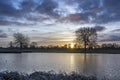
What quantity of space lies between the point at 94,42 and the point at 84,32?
489cm

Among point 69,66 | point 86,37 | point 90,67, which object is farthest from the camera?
point 86,37

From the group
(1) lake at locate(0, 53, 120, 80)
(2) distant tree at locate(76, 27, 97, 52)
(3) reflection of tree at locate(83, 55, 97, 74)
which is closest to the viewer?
(1) lake at locate(0, 53, 120, 80)

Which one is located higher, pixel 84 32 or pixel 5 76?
pixel 84 32

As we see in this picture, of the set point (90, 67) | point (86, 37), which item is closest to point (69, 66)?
point (90, 67)

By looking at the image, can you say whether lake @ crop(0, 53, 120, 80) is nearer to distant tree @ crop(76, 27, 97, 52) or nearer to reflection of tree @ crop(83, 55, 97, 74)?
reflection of tree @ crop(83, 55, 97, 74)

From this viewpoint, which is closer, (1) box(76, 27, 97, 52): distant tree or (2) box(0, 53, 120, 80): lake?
(2) box(0, 53, 120, 80): lake

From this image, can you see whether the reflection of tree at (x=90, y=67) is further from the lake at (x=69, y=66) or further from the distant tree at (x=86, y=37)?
the distant tree at (x=86, y=37)

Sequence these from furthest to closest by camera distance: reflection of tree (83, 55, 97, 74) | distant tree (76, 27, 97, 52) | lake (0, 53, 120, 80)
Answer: distant tree (76, 27, 97, 52)
reflection of tree (83, 55, 97, 74)
lake (0, 53, 120, 80)

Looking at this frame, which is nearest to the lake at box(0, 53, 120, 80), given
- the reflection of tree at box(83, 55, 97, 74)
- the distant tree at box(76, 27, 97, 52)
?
the reflection of tree at box(83, 55, 97, 74)

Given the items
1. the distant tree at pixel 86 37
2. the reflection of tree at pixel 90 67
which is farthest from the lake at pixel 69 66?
the distant tree at pixel 86 37

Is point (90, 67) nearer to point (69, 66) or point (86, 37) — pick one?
point (69, 66)

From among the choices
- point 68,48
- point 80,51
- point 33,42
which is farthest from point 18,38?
point 80,51

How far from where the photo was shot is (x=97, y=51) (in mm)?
76438

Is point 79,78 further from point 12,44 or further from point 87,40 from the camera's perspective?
point 12,44
